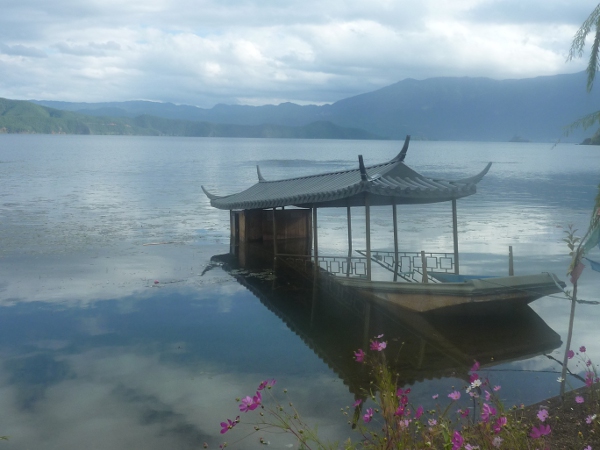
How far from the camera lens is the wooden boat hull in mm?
13352

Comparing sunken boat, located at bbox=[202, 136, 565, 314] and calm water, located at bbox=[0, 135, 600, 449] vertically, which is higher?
sunken boat, located at bbox=[202, 136, 565, 314]

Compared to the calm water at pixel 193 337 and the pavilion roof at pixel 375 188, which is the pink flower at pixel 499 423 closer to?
the calm water at pixel 193 337

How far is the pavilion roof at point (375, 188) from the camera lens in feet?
49.5

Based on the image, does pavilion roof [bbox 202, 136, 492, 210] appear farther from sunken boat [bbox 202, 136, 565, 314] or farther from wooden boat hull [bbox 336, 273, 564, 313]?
wooden boat hull [bbox 336, 273, 564, 313]

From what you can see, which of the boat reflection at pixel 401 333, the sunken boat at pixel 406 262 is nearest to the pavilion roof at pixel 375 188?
the sunken boat at pixel 406 262

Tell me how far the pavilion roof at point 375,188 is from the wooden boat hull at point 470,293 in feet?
7.59

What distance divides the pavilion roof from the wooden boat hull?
2.31 meters

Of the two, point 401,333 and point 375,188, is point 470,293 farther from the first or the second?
point 375,188

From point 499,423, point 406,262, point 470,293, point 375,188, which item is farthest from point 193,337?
point 406,262

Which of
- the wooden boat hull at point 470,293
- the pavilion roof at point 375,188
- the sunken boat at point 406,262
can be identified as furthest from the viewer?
the pavilion roof at point 375,188

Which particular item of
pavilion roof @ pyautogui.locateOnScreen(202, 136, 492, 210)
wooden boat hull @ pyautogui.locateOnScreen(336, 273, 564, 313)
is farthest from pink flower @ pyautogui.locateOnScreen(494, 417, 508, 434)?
pavilion roof @ pyautogui.locateOnScreen(202, 136, 492, 210)

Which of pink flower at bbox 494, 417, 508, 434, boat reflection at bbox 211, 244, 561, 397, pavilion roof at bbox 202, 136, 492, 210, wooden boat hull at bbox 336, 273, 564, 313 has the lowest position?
boat reflection at bbox 211, 244, 561, 397

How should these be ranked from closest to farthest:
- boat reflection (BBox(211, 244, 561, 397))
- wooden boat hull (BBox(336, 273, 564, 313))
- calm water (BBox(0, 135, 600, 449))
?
calm water (BBox(0, 135, 600, 449)) < boat reflection (BBox(211, 244, 561, 397)) < wooden boat hull (BBox(336, 273, 564, 313))

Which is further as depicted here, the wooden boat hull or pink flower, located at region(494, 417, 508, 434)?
the wooden boat hull
